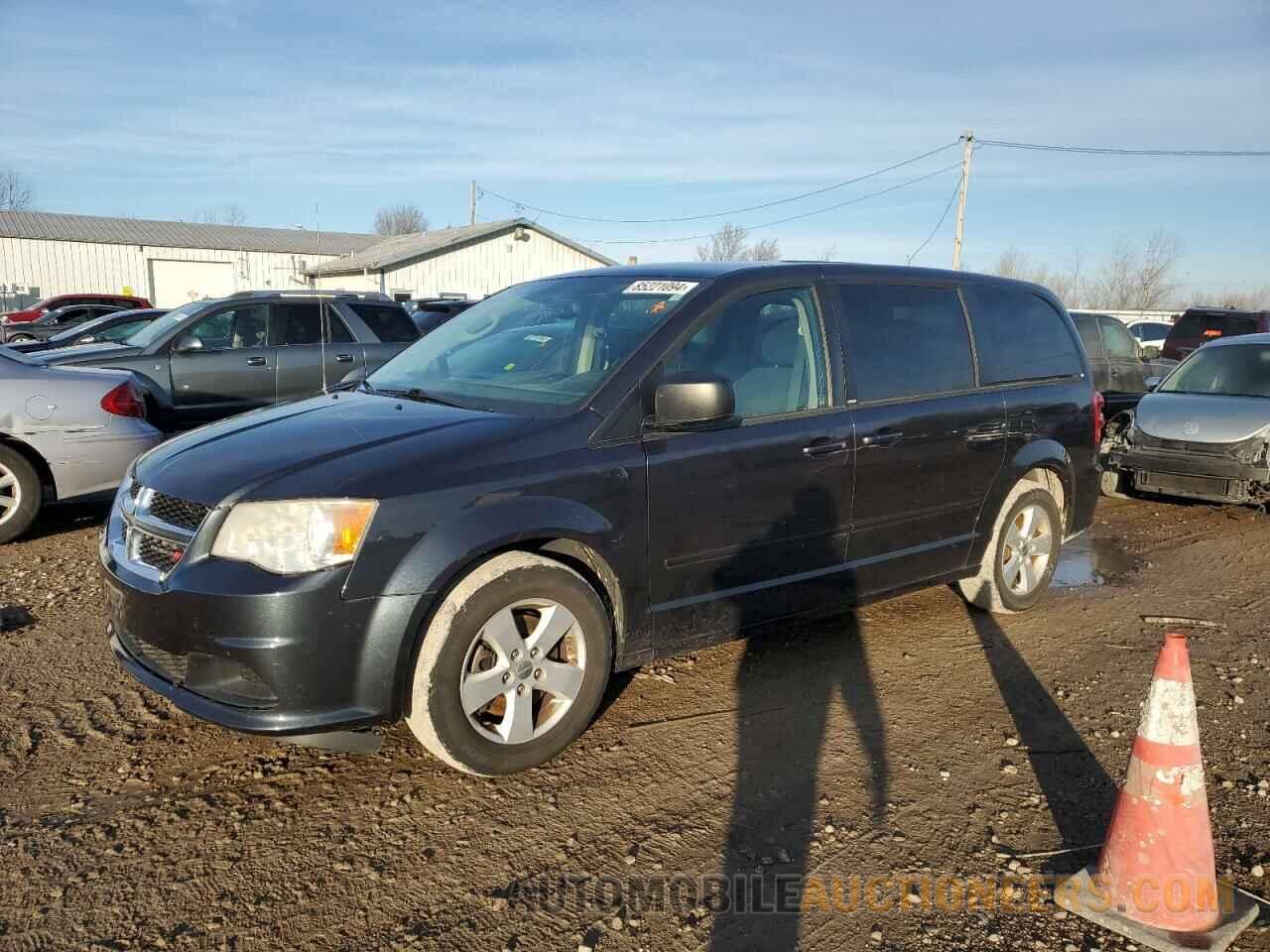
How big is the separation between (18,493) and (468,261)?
29761mm

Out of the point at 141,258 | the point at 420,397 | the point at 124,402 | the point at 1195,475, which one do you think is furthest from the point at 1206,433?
the point at 141,258

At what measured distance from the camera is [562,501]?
129 inches

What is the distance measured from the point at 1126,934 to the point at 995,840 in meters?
0.51

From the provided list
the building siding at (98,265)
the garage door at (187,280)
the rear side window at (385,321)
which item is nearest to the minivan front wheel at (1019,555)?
the rear side window at (385,321)

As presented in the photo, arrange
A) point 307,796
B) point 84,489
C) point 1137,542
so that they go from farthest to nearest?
point 1137,542 → point 84,489 → point 307,796

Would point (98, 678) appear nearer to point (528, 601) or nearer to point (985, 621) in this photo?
point (528, 601)

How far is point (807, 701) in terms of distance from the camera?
4.03 m

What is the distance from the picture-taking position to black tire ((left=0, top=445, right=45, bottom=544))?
606 centimetres

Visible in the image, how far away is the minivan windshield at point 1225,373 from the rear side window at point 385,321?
789 cm

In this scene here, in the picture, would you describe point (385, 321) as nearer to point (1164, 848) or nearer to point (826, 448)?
point (826, 448)

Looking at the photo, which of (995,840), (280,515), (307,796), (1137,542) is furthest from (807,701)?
(1137,542)

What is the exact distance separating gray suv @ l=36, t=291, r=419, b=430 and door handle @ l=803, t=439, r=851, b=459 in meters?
5.88

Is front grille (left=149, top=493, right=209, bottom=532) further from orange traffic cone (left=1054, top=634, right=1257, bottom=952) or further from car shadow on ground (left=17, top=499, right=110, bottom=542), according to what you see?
car shadow on ground (left=17, top=499, right=110, bottom=542)

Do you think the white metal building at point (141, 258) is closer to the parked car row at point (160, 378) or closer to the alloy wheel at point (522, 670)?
the parked car row at point (160, 378)
